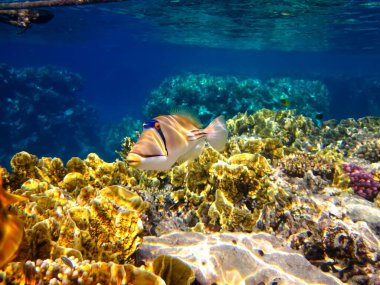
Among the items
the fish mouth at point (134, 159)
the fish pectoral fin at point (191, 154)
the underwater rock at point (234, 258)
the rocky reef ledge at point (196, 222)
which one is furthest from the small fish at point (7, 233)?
the underwater rock at point (234, 258)

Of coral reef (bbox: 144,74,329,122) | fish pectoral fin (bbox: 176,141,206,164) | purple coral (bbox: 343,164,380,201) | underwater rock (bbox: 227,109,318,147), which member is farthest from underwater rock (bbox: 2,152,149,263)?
coral reef (bbox: 144,74,329,122)

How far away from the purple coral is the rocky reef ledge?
0.09ft

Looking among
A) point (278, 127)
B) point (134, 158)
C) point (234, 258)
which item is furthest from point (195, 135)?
point (278, 127)

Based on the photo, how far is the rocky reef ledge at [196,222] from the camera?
6.82ft

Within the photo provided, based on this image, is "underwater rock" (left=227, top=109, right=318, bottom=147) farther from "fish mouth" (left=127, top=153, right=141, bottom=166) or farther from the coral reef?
"fish mouth" (left=127, top=153, right=141, bottom=166)

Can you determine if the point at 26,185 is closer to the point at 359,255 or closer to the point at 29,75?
the point at 359,255

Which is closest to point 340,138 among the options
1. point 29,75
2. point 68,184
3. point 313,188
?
point 313,188

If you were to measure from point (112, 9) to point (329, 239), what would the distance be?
27582mm

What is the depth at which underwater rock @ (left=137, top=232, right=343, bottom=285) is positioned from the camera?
2723 mm

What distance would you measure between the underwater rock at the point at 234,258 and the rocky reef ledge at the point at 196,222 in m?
0.01

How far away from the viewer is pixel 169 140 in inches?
77.9

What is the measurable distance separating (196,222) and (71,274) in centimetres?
281

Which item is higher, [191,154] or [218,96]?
[191,154]

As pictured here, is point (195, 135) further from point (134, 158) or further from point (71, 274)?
point (71, 274)
